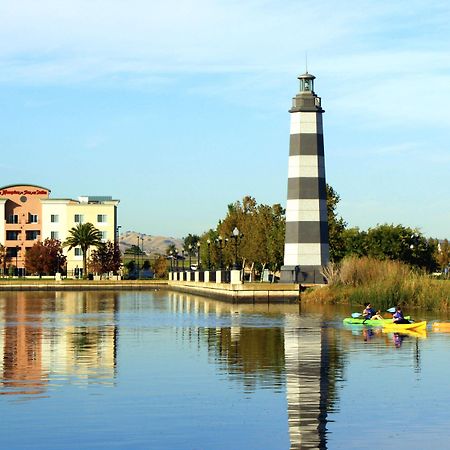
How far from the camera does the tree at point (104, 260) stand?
142500mm

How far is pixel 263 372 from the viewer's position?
25953mm

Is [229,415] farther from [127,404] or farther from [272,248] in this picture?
[272,248]

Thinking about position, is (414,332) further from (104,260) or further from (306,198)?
(104,260)

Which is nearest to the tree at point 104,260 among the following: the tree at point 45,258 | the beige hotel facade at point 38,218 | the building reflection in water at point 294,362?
the tree at point 45,258

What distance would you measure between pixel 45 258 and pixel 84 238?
6.86 m

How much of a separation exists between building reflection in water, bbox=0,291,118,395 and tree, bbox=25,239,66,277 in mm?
85163

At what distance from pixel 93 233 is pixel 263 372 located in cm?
11426

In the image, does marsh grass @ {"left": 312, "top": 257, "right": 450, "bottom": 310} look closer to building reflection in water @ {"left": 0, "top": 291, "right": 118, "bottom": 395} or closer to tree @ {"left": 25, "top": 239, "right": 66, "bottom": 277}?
building reflection in water @ {"left": 0, "top": 291, "right": 118, "bottom": 395}

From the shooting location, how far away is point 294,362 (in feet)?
92.1

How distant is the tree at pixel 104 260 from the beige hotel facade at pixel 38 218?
6.56 metres

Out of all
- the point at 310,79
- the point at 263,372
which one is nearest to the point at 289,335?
the point at 263,372

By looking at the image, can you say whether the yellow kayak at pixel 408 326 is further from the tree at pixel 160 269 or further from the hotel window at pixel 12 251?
the hotel window at pixel 12 251

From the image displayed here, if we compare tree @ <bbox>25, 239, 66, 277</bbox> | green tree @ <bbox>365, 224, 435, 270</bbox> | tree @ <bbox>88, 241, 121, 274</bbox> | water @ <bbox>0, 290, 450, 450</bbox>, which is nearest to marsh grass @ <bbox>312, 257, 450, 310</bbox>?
water @ <bbox>0, 290, 450, 450</bbox>

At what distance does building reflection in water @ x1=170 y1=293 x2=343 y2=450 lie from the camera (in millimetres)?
18703
